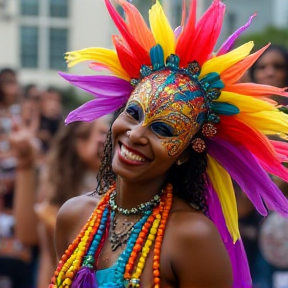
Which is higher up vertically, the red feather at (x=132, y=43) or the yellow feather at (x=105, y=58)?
the red feather at (x=132, y=43)

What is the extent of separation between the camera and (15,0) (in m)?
22.8

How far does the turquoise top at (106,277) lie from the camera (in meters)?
2.88

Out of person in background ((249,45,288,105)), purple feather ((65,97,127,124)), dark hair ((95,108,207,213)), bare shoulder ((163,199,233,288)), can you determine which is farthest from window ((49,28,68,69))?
A: bare shoulder ((163,199,233,288))

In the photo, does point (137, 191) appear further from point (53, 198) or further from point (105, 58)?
point (53, 198)

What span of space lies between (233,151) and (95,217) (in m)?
0.57

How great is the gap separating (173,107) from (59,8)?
67.5 feet

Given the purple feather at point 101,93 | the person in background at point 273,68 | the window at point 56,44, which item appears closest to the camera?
the purple feather at point 101,93

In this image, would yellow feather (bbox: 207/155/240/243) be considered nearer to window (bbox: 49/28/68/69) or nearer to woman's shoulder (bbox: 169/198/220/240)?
woman's shoulder (bbox: 169/198/220/240)

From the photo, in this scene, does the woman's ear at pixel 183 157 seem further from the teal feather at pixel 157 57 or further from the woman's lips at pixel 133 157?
the teal feather at pixel 157 57

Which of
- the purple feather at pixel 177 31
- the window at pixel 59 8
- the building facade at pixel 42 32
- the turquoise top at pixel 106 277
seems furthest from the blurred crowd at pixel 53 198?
the window at pixel 59 8

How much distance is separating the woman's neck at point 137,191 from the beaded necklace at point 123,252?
4 centimetres

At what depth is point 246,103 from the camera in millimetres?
2924

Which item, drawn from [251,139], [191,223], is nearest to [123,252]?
[191,223]

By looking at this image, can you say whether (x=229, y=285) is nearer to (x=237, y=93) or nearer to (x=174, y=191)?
(x=174, y=191)
